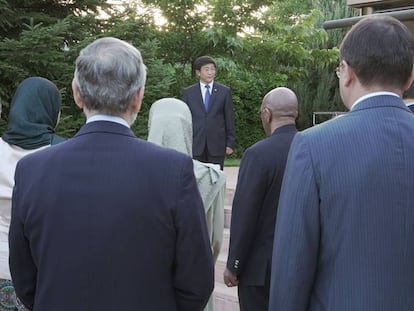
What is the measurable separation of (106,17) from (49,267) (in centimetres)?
757

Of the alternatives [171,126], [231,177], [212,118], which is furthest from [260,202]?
[231,177]

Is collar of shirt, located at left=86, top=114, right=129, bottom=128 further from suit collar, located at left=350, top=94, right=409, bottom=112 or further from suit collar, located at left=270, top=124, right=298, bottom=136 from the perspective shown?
suit collar, located at left=270, top=124, right=298, bottom=136

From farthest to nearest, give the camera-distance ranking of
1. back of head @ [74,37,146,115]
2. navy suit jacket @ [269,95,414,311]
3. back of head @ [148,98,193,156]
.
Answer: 1. back of head @ [148,98,193,156]
2. back of head @ [74,37,146,115]
3. navy suit jacket @ [269,95,414,311]

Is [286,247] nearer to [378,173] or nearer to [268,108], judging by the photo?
[378,173]

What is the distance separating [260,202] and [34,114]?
48.6 inches

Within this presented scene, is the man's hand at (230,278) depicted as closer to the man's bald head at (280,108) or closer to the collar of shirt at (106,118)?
the man's bald head at (280,108)

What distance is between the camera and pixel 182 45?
12.2 m

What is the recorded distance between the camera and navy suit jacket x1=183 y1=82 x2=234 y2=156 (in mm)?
7664

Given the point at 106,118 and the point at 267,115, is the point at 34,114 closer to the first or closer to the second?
the point at 106,118

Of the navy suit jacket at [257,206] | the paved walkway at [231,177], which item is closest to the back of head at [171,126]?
the navy suit jacket at [257,206]

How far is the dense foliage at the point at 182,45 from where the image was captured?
8008 millimetres

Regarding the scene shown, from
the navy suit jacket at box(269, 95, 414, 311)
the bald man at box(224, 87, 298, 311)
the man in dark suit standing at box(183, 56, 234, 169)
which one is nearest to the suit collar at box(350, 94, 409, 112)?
the navy suit jacket at box(269, 95, 414, 311)

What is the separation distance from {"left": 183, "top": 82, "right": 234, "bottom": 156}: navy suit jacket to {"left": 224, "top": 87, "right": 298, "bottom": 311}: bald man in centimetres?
424

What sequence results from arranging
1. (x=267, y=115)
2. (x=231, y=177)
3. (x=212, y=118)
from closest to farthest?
(x=267, y=115) → (x=212, y=118) → (x=231, y=177)
